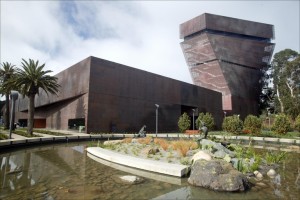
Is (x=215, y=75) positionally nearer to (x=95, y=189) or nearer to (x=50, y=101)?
(x=50, y=101)

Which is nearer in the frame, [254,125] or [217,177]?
[217,177]

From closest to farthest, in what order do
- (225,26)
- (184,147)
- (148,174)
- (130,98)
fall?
(148,174)
(184,147)
(130,98)
(225,26)

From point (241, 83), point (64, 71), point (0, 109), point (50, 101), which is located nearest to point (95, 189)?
point (64, 71)

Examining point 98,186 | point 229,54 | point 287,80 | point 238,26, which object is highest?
point 238,26

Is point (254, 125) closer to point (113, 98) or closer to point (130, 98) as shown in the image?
point (130, 98)

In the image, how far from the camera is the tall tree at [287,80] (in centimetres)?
6381

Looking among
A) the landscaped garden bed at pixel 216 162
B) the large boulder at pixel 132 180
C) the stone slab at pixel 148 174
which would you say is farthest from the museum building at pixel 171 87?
the large boulder at pixel 132 180

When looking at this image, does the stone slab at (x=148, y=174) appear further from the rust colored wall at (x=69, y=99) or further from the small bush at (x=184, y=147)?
the rust colored wall at (x=69, y=99)

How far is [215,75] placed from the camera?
71625 mm

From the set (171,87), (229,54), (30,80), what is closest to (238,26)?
(229,54)

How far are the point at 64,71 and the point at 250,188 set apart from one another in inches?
1580

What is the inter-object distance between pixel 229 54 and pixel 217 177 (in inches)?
2746

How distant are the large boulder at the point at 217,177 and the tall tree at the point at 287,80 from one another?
207ft

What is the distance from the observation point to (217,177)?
8430 millimetres
